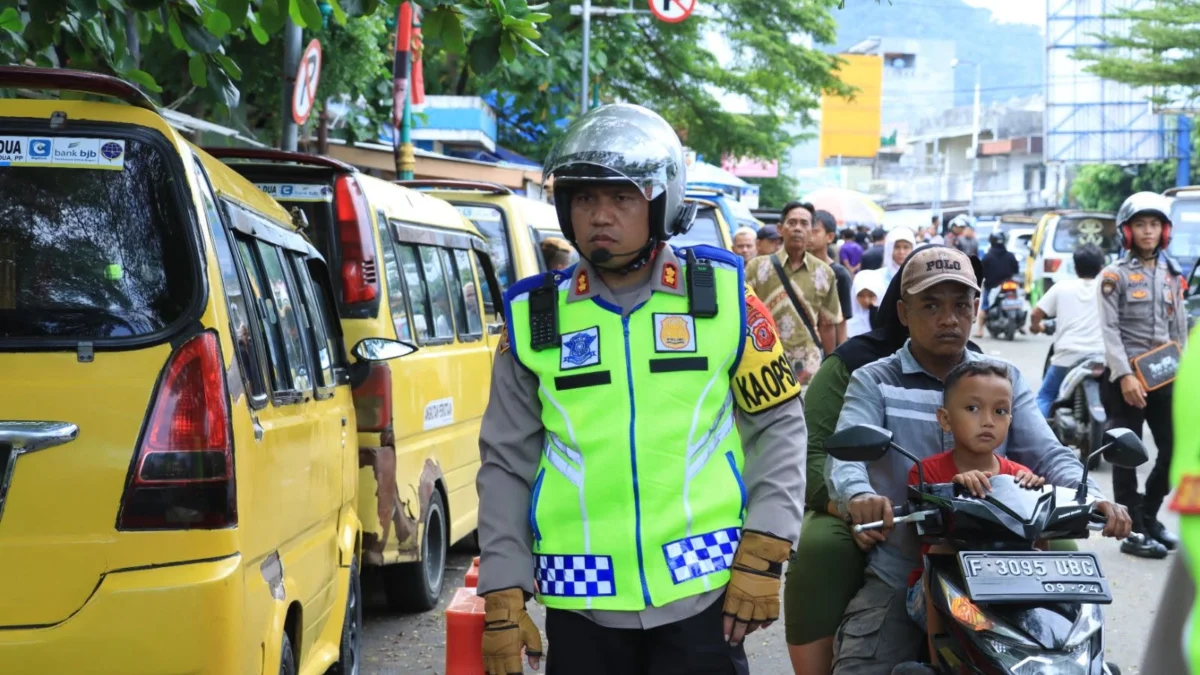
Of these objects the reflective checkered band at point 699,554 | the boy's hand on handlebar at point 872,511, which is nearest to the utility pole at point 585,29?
the boy's hand on handlebar at point 872,511

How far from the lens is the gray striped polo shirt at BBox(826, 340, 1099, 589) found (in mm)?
4195

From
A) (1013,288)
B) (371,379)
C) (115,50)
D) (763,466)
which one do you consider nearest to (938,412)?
(763,466)

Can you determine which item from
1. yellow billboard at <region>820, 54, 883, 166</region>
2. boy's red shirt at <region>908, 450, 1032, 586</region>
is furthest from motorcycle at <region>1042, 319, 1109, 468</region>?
yellow billboard at <region>820, 54, 883, 166</region>

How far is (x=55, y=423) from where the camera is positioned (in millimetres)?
3484

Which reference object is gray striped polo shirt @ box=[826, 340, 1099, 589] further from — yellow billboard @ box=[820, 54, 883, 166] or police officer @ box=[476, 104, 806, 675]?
yellow billboard @ box=[820, 54, 883, 166]

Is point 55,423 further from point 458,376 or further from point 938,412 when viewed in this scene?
point 458,376

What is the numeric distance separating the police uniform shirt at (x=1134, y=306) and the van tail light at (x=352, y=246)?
4287mm

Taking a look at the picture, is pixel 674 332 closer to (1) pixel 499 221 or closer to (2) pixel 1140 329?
(2) pixel 1140 329

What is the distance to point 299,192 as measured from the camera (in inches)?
266

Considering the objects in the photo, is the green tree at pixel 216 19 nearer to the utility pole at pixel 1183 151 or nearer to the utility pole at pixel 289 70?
the utility pole at pixel 289 70

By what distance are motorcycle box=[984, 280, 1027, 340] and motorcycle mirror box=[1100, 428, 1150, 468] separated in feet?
75.7

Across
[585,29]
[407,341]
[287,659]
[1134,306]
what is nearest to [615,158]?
[287,659]

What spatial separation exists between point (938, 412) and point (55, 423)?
7.28 ft

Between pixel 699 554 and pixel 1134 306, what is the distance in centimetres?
620
